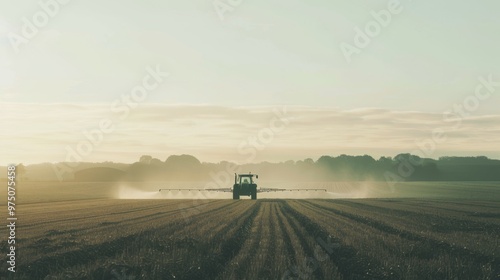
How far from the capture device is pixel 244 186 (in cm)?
6125

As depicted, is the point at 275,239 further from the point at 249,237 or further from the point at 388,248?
the point at 388,248

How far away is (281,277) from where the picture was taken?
12992 mm

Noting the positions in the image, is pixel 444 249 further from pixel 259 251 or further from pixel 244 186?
pixel 244 186

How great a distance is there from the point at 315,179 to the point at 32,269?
15432 centimetres

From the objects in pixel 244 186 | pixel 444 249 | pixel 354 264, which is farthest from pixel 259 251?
pixel 244 186

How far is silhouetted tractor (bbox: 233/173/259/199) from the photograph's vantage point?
60812 mm

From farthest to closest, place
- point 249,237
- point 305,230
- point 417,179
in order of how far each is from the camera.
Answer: point 417,179
point 305,230
point 249,237

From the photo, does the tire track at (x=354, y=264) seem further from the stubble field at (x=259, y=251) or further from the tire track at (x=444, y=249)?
the tire track at (x=444, y=249)

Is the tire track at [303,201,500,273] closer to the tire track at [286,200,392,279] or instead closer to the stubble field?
the stubble field

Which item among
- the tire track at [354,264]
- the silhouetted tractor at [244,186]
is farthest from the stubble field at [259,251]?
the silhouetted tractor at [244,186]

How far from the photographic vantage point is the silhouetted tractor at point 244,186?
6081cm

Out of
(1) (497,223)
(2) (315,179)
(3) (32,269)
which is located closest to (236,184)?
(1) (497,223)

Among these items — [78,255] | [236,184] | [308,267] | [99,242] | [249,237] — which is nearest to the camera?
[308,267]

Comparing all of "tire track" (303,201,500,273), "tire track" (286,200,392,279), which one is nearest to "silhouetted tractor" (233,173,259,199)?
"tire track" (303,201,500,273)
